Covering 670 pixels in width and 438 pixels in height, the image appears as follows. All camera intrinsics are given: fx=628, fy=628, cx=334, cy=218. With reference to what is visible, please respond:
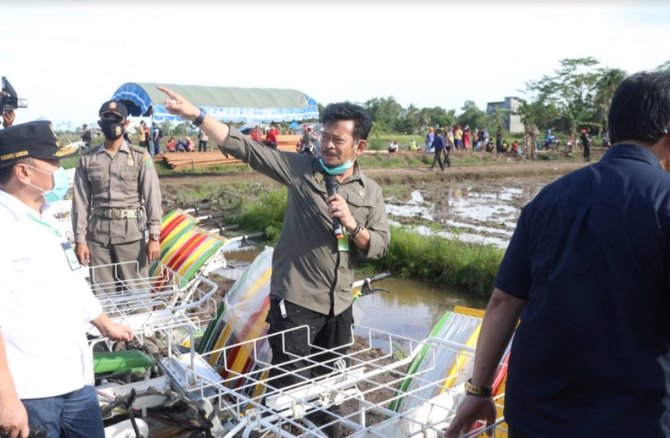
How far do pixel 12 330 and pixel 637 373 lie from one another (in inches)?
78.7

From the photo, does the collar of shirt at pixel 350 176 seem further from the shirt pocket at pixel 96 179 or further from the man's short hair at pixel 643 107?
the shirt pocket at pixel 96 179

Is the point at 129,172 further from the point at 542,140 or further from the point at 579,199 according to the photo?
the point at 542,140

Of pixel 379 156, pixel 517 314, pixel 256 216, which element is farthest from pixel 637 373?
pixel 379 156

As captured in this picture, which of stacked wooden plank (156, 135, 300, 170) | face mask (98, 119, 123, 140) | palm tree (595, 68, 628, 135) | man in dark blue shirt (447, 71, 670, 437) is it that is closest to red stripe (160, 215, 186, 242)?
face mask (98, 119, 123, 140)

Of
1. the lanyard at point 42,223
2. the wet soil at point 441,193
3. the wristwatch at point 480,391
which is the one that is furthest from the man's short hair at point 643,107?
the wet soil at point 441,193

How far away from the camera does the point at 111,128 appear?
175 inches

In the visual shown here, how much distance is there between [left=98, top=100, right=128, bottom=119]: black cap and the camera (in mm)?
4410

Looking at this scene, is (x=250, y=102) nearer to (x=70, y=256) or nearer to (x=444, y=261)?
(x=444, y=261)

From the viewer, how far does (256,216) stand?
37.6ft

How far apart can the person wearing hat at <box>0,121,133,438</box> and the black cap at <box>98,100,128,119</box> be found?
6.39 ft

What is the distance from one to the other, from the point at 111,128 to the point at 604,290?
3765 mm

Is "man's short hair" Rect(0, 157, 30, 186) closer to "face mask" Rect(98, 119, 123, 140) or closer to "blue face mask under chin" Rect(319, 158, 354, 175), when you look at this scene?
"blue face mask under chin" Rect(319, 158, 354, 175)

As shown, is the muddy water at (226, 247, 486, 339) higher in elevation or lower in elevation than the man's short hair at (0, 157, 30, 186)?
lower

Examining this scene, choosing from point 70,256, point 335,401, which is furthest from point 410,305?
point 70,256
